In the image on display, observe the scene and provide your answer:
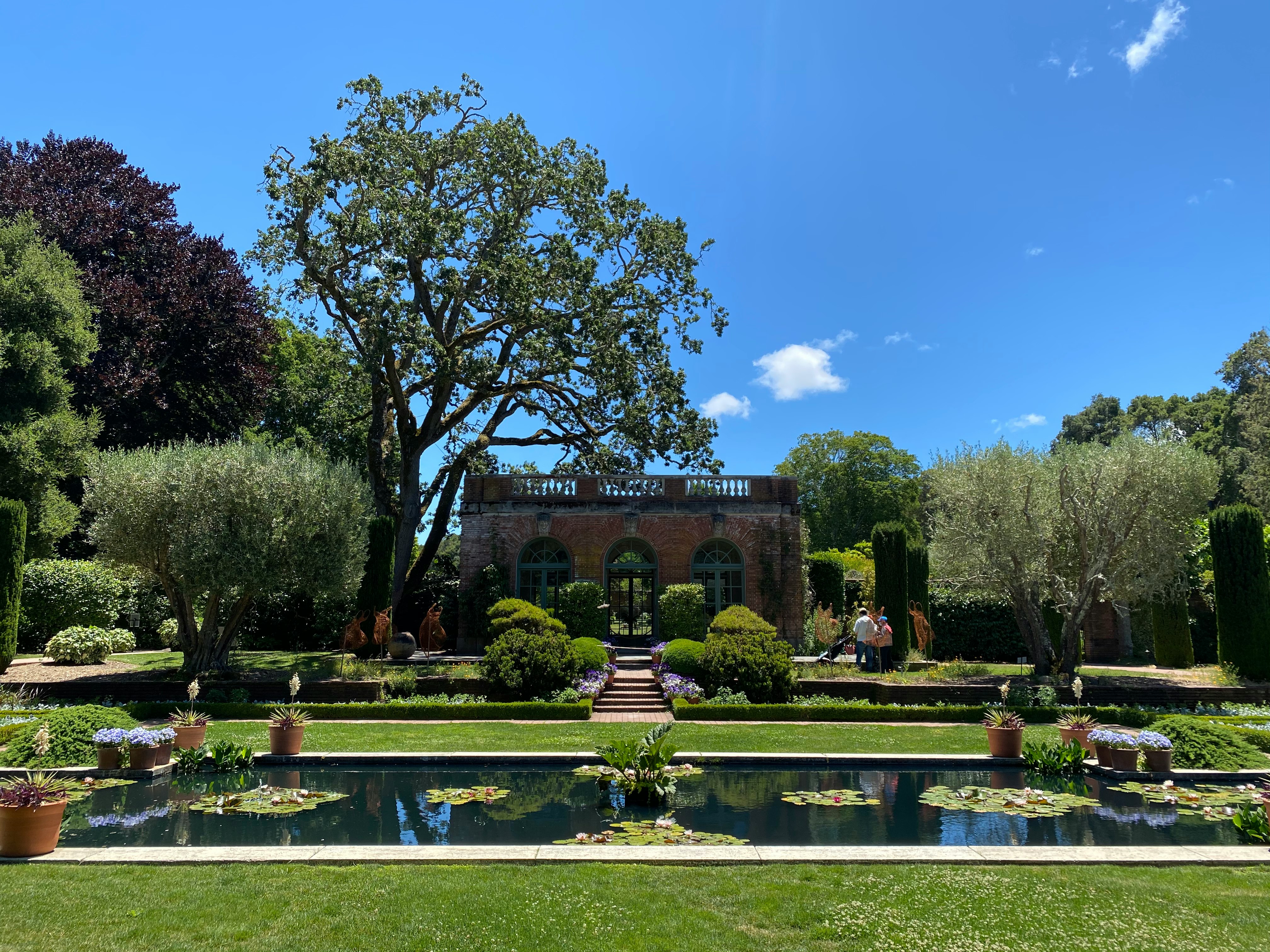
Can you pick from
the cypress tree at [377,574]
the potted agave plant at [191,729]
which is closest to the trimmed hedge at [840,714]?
the potted agave plant at [191,729]

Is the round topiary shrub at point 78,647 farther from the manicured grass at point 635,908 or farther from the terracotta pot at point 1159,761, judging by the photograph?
the terracotta pot at point 1159,761

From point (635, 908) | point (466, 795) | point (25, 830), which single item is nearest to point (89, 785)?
point (25, 830)

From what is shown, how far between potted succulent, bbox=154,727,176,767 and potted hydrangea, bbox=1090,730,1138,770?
38.2ft

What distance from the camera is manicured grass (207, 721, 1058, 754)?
11.7 m

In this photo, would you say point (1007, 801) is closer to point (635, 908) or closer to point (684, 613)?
point (635, 908)

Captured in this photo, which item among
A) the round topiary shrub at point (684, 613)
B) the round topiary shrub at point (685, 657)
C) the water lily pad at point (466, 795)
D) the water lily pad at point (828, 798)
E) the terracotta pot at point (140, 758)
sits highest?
the round topiary shrub at point (684, 613)

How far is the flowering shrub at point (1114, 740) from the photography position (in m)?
9.66

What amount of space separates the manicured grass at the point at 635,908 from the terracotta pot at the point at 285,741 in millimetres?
4621

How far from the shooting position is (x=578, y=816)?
8195 mm

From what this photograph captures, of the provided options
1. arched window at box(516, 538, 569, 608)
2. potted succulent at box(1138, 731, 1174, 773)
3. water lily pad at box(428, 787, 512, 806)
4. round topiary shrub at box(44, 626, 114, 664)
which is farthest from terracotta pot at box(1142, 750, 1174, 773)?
round topiary shrub at box(44, 626, 114, 664)

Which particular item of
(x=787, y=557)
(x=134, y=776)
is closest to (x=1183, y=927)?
(x=134, y=776)

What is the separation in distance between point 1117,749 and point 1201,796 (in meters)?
1.05

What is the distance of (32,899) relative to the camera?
5.40 meters

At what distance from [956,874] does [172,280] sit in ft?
94.7
